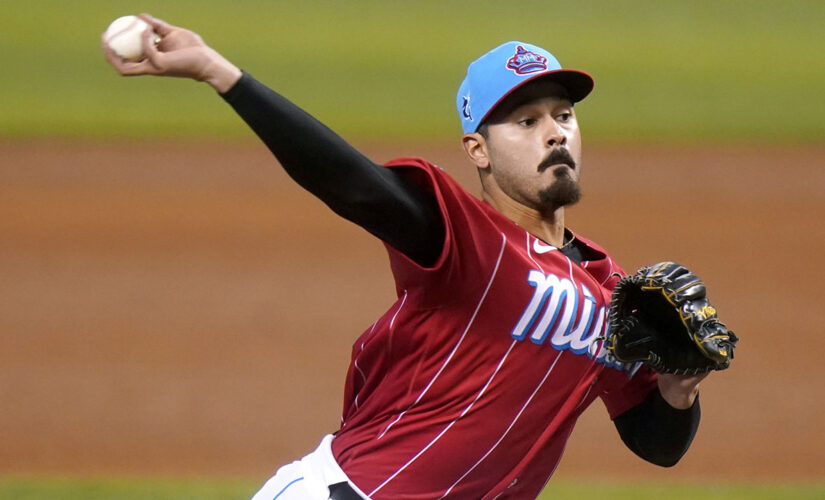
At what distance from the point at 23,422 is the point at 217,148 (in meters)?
5.81

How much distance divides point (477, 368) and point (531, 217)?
472mm

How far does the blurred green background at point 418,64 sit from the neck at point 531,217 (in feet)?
32.1

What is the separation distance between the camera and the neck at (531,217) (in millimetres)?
2945

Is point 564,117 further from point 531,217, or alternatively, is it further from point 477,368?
point 477,368

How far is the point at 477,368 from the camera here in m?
2.72

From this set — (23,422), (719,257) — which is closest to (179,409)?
(23,422)

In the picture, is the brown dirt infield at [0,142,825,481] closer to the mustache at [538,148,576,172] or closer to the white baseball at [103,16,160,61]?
the mustache at [538,148,576,172]

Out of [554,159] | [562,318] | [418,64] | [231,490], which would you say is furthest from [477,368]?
[418,64]

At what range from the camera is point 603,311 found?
9.50 ft

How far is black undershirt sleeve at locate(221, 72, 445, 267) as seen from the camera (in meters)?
2.32

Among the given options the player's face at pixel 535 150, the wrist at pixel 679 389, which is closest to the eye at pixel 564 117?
the player's face at pixel 535 150

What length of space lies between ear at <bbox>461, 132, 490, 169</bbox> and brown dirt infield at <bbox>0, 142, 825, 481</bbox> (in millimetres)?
3705

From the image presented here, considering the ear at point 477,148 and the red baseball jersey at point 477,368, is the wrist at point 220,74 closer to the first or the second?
the red baseball jersey at point 477,368

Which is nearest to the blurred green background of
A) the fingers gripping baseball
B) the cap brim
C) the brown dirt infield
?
A: the brown dirt infield
